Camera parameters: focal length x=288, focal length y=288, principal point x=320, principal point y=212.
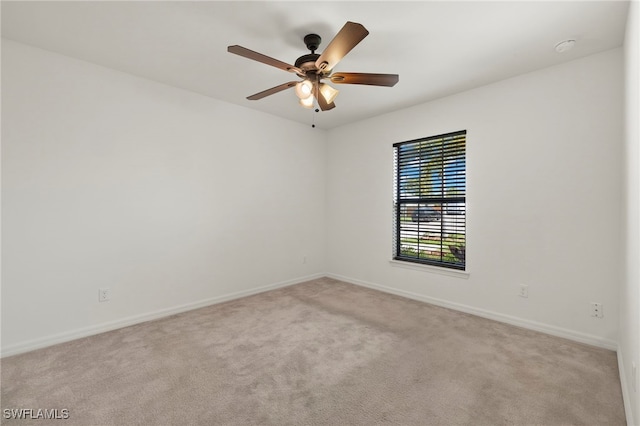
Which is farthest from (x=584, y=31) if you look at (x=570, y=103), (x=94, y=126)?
(x=94, y=126)

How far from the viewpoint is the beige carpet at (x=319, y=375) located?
168 centimetres

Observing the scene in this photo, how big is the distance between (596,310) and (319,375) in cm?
247

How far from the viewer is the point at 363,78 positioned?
2.22 m

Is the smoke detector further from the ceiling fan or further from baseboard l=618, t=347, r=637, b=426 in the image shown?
baseboard l=618, t=347, r=637, b=426

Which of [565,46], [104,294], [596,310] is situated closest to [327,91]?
[565,46]

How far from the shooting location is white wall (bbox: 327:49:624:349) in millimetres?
2469

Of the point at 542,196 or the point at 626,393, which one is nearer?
the point at 626,393

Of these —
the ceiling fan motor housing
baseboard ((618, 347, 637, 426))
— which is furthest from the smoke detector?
baseboard ((618, 347, 637, 426))

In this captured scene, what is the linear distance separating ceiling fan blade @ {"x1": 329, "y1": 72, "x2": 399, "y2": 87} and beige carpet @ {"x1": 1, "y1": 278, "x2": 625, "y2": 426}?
218 centimetres

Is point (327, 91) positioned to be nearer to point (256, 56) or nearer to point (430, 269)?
point (256, 56)

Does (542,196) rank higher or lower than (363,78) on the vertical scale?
lower

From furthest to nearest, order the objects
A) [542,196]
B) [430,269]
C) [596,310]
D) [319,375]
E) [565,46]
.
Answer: [430,269], [542,196], [596,310], [565,46], [319,375]

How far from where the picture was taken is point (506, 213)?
9.89ft

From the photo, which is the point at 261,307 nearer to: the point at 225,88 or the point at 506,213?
the point at 225,88
